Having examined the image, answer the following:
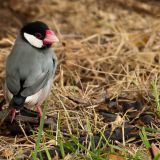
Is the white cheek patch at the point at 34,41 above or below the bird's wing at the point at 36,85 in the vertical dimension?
above

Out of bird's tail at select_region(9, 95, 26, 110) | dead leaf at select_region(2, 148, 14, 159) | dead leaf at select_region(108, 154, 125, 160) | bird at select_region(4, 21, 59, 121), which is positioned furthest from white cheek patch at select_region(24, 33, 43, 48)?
dead leaf at select_region(108, 154, 125, 160)

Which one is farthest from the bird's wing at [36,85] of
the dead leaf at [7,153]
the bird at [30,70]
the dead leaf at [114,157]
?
the dead leaf at [114,157]

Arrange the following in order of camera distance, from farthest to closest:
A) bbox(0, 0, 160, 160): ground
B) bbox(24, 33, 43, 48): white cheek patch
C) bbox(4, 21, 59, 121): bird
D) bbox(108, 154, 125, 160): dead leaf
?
bbox(24, 33, 43, 48): white cheek patch → bbox(4, 21, 59, 121): bird → bbox(0, 0, 160, 160): ground → bbox(108, 154, 125, 160): dead leaf

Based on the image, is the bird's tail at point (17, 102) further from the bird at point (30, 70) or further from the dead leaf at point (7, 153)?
the dead leaf at point (7, 153)

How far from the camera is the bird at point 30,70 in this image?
326 cm

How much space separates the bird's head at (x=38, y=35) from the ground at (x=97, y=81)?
1.06 ft

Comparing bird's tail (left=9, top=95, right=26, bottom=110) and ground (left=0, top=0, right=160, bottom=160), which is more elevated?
bird's tail (left=9, top=95, right=26, bottom=110)

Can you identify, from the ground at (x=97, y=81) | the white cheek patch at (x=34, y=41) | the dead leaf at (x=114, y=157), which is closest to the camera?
the dead leaf at (x=114, y=157)

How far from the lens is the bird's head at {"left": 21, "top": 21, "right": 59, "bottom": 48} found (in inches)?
142

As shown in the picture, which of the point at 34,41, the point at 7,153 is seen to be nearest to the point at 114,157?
the point at 7,153

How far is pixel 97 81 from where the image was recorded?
4219 mm

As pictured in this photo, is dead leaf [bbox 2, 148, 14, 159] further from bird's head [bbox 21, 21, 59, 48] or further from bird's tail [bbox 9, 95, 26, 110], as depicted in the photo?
bird's head [bbox 21, 21, 59, 48]

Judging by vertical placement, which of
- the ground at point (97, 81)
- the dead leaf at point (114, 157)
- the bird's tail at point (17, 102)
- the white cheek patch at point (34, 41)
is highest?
the white cheek patch at point (34, 41)

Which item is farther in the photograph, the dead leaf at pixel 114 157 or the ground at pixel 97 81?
the ground at pixel 97 81
